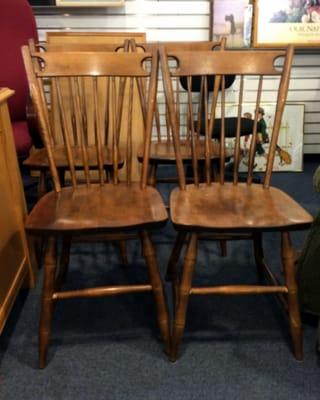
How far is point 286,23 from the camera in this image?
3.00 m

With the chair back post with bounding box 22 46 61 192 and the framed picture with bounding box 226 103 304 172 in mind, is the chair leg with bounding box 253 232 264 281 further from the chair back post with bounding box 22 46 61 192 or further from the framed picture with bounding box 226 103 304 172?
the framed picture with bounding box 226 103 304 172

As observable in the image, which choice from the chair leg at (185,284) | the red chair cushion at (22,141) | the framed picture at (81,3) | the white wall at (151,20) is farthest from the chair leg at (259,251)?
the framed picture at (81,3)

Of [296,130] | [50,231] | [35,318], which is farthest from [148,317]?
[296,130]

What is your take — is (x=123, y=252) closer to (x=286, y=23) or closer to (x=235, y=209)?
(x=235, y=209)

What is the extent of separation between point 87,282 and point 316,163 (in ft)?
7.93

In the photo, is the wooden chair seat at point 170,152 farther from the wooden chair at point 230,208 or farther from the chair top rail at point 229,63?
the chair top rail at point 229,63

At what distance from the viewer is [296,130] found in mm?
3256

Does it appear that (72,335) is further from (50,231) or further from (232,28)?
(232,28)

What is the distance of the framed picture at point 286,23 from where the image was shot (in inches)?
117

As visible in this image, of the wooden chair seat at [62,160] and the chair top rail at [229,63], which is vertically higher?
the chair top rail at [229,63]

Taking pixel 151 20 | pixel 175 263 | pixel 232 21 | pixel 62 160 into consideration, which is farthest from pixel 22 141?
pixel 232 21

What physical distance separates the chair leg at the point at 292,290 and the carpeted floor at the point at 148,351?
0.07 m

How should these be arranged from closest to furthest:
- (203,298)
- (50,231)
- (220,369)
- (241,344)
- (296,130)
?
(50,231) < (220,369) < (241,344) < (203,298) < (296,130)

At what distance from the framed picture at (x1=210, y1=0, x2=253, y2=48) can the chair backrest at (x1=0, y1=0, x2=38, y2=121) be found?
130cm
